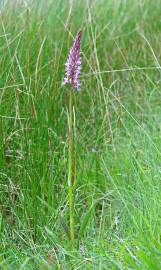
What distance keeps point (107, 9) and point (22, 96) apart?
1802 mm

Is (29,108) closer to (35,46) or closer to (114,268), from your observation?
(35,46)

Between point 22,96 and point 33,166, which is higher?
point 22,96

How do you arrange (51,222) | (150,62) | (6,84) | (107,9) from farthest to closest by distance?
1. (107,9)
2. (150,62)
3. (6,84)
4. (51,222)

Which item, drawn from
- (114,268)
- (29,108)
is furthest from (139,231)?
(29,108)

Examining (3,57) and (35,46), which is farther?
(35,46)

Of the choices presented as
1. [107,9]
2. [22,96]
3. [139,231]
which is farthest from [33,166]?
[107,9]

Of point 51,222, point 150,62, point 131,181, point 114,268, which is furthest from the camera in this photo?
point 150,62

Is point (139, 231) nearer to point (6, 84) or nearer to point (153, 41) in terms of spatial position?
point (6, 84)

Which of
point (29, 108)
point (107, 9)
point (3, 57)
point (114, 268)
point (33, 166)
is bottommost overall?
point (114, 268)

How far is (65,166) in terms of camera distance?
9.03 feet

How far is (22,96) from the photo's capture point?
2920 millimetres

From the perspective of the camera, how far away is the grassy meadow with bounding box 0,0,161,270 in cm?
210

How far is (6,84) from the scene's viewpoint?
277 cm

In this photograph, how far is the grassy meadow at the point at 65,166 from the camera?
2100mm
